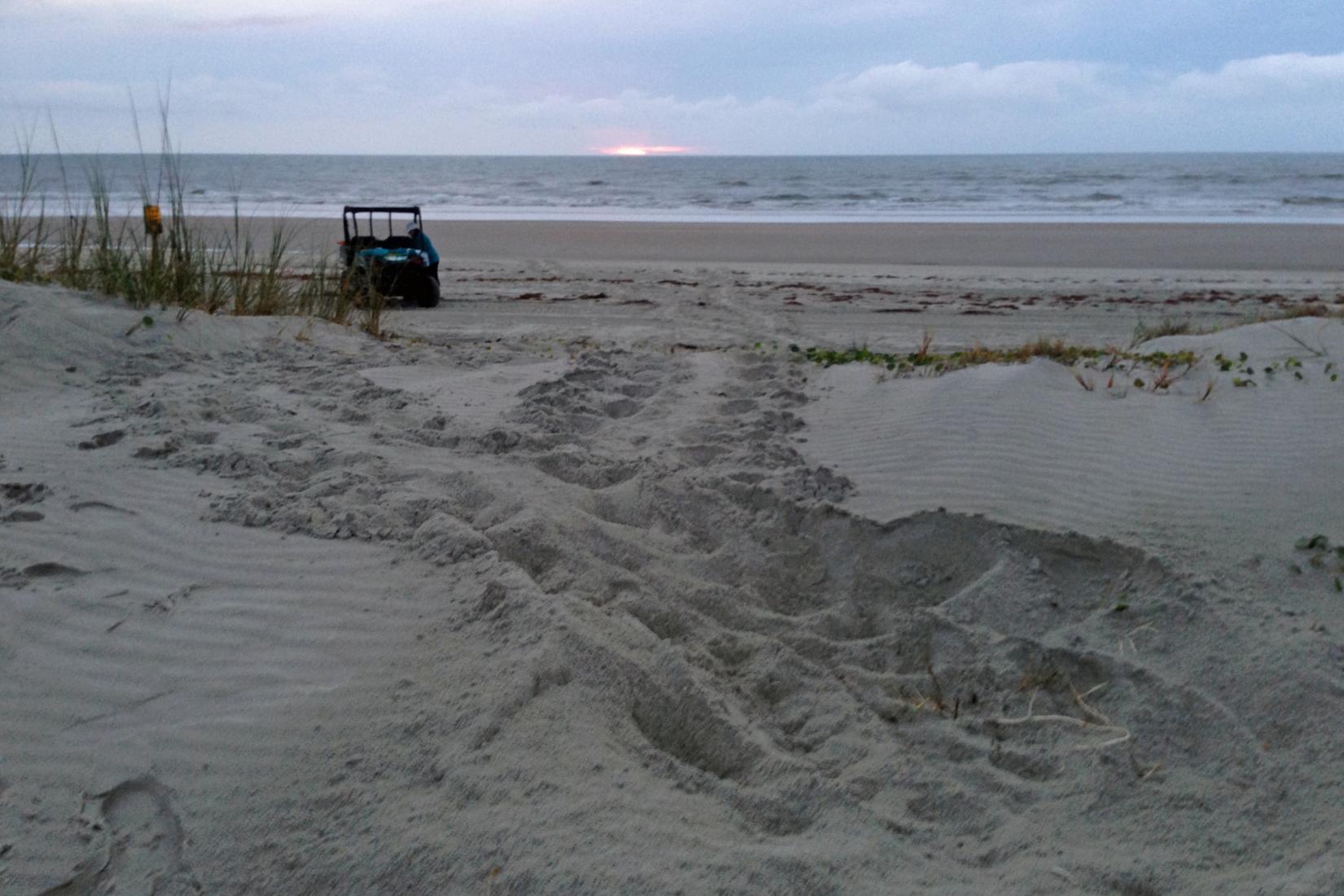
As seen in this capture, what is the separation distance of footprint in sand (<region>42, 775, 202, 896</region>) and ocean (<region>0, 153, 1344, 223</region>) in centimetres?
1795

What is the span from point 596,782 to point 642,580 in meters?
1.11

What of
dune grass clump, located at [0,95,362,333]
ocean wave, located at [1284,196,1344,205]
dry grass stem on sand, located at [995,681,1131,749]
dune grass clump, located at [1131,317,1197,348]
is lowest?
dry grass stem on sand, located at [995,681,1131,749]

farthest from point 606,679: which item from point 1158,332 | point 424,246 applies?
point 424,246

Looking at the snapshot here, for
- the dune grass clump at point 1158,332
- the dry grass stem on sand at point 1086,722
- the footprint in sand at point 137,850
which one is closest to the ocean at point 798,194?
the dune grass clump at point 1158,332

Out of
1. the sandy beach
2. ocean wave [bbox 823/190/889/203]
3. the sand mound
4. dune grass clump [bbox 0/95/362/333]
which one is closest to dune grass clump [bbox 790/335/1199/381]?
the sandy beach

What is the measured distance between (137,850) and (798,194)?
126ft

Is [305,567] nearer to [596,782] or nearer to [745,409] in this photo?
[596,782]

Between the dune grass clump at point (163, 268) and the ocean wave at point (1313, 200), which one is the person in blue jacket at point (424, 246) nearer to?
the dune grass clump at point (163, 268)

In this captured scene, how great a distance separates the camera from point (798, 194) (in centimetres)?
3828

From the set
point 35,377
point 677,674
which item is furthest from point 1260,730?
point 35,377

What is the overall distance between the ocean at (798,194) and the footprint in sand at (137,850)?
58.9 feet

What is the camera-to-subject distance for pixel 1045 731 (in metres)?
2.74

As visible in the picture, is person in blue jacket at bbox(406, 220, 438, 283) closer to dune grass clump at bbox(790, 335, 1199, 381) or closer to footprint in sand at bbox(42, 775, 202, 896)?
dune grass clump at bbox(790, 335, 1199, 381)

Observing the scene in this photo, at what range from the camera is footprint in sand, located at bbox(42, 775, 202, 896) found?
6.62 ft
